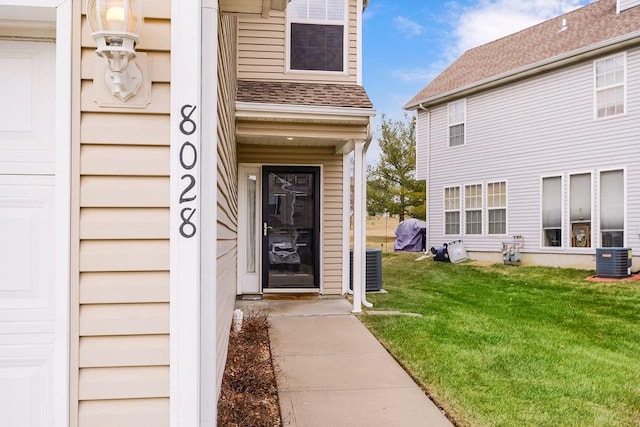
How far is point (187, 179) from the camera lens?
210cm

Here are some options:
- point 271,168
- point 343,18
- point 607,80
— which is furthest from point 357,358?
point 607,80

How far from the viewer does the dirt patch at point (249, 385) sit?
3.15m

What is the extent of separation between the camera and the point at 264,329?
18.3 feet

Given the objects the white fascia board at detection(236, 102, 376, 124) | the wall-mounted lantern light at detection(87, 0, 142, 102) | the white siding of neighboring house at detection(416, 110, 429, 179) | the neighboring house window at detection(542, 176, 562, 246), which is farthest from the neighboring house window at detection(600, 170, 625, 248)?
the wall-mounted lantern light at detection(87, 0, 142, 102)

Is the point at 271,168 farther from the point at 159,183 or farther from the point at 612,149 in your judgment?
the point at 612,149

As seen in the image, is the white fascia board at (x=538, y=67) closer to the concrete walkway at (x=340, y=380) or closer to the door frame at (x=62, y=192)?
the concrete walkway at (x=340, y=380)

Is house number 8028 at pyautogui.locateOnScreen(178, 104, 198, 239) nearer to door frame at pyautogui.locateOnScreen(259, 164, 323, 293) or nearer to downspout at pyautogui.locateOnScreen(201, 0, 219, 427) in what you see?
downspout at pyautogui.locateOnScreen(201, 0, 219, 427)

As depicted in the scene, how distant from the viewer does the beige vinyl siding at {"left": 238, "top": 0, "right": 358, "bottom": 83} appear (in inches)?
287

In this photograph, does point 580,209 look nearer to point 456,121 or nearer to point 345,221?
point 456,121

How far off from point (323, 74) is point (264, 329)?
155 inches

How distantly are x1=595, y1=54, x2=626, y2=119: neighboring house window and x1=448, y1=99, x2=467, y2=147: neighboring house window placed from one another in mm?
3807

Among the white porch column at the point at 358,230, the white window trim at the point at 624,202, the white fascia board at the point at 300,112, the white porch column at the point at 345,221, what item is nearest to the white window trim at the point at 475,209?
the white window trim at the point at 624,202

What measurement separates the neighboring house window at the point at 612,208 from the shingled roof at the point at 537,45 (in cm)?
285

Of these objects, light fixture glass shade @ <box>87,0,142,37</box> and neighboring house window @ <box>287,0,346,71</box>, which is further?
neighboring house window @ <box>287,0,346,71</box>
